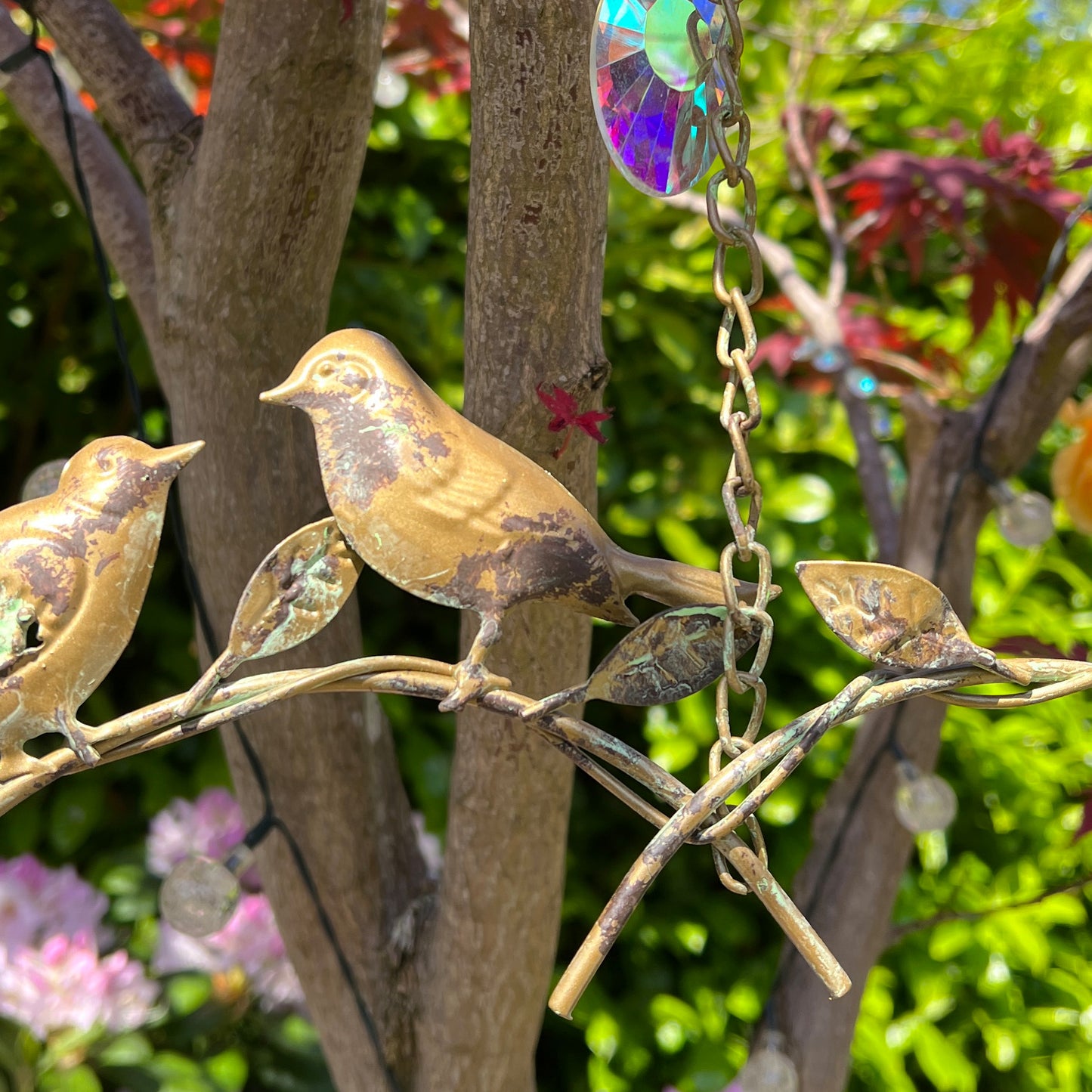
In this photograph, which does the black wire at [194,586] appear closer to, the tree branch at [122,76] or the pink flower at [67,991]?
the tree branch at [122,76]

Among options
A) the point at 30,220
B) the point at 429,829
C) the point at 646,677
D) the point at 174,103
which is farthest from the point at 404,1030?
the point at 30,220

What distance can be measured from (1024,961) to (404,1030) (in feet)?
2.43

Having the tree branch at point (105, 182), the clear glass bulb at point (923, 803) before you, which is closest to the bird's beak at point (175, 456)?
the tree branch at point (105, 182)

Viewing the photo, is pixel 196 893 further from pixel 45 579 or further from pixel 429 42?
pixel 429 42

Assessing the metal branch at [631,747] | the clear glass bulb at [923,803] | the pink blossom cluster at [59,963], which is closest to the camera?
the metal branch at [631,747]

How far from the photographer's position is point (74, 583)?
0.37 metres

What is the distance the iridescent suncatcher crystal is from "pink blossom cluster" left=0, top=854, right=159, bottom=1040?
2.63 feet

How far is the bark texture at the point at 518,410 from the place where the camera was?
0.51m

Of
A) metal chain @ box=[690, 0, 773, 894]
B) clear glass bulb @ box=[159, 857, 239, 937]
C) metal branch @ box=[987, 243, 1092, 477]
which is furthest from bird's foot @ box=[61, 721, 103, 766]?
metal branch @ box=[987, 243, 1092, 477]

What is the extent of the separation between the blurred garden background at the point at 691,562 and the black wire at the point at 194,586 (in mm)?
253

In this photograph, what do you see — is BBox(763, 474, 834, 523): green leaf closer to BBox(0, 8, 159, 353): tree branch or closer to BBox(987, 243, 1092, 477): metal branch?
BBox(987, 243, 1092, 477): metal branch

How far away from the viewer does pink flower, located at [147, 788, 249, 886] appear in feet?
3.13

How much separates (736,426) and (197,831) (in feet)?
2.56

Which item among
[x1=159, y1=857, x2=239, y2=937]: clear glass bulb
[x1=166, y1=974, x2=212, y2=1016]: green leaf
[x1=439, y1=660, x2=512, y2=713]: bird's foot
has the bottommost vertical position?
[x1=166, y1=974, x2=212, y2=1016]: green leaf
